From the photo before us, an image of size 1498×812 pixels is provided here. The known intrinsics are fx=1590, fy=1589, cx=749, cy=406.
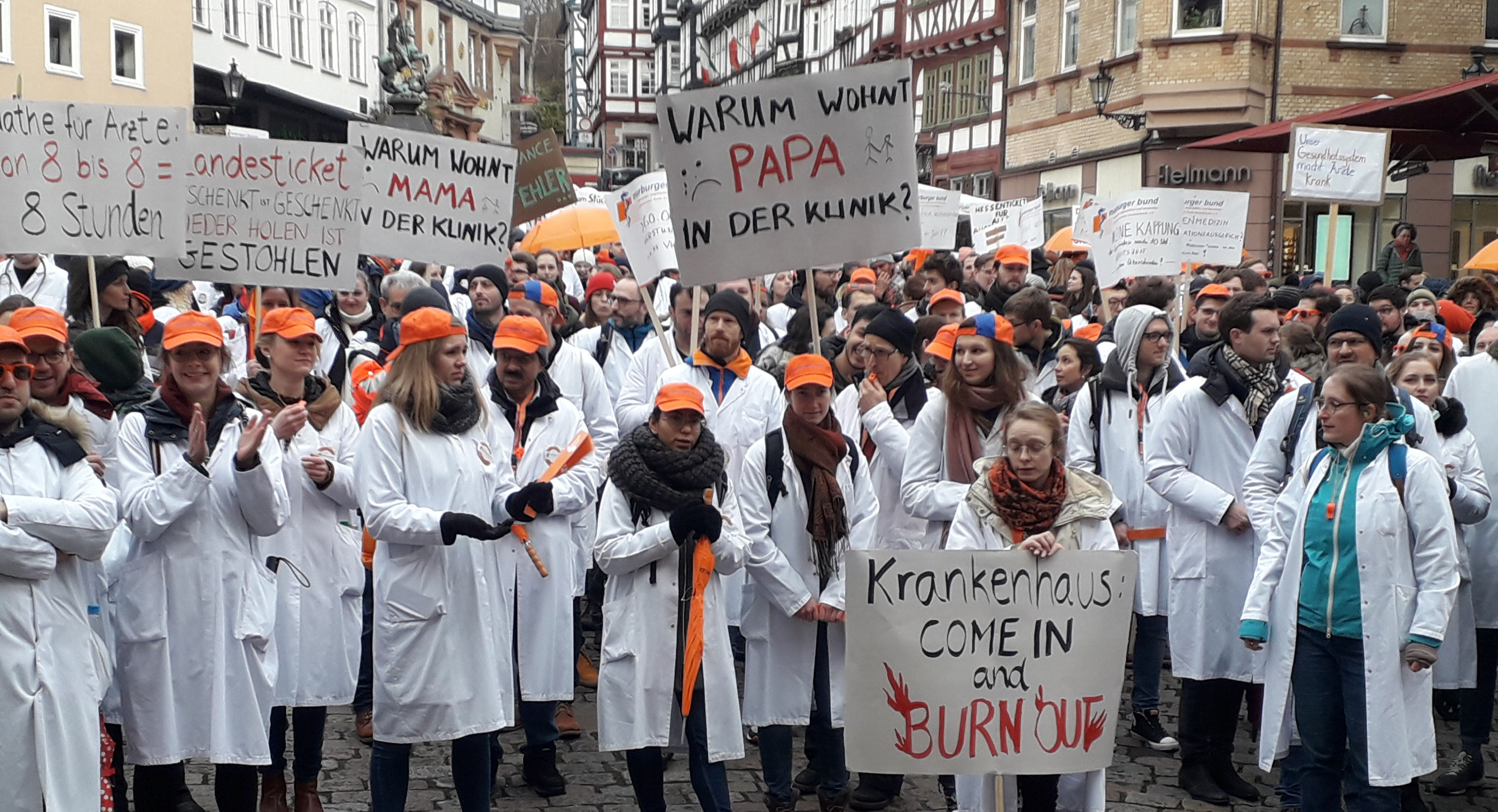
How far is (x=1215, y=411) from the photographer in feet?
22.5

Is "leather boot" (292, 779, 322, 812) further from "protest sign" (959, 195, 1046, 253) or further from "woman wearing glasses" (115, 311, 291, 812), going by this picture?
"protest sign" (959, 195, 1046, 253)

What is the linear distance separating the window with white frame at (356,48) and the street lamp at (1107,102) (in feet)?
85.0

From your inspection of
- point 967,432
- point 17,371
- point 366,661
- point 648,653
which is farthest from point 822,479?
point 17,371


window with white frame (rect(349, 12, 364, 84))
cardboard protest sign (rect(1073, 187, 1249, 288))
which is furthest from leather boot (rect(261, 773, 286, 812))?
window with white frame (rect(349, 12, 364, 84))

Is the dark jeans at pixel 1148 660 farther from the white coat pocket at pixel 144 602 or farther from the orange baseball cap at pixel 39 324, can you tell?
the orange baseball cap at pixel 39 324

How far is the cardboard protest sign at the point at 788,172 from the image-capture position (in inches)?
260

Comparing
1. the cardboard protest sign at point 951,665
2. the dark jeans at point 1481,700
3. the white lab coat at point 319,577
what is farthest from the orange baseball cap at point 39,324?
the dark jeans at point 1481,700

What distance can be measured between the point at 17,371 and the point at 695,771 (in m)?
2.64

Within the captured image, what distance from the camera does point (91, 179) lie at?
23.6ft

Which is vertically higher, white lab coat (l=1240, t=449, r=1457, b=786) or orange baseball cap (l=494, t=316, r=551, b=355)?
orange baseball cap (l=494, t=316, r=551, b=355)

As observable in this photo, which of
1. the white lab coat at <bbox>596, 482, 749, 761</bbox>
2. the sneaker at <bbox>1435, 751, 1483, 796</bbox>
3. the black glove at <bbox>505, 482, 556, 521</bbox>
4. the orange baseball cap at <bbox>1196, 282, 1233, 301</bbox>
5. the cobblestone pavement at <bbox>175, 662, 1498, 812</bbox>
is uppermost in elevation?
the orange baseball cap at <bbox>1196, 282, 1233, 301</bbox>

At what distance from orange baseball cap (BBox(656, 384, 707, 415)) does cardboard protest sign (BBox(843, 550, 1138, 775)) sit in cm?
98

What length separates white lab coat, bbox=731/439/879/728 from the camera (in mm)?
6109

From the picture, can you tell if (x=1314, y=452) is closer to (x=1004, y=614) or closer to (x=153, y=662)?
(x=1004, y=614)
